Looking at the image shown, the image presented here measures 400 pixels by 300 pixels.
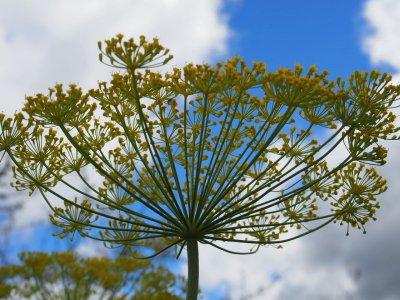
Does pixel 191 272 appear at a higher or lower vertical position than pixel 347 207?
lower

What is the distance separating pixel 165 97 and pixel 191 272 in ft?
9.25

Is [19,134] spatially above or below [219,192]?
above

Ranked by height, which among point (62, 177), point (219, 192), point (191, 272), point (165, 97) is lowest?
point (191, 272)

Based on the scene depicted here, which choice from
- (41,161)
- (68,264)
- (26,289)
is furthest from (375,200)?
(26,289)

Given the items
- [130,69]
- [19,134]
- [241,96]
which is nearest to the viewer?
[130,69]

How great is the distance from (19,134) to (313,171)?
16.7ft

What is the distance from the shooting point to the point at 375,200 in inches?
379

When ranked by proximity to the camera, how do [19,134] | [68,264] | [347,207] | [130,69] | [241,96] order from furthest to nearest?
[68,264], [347,207], [19,134], [241,96], [130,69]

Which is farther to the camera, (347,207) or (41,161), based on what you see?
(347,207)

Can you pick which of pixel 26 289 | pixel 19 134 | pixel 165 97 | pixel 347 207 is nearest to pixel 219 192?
pixel 165 97

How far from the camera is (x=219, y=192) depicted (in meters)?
8.30

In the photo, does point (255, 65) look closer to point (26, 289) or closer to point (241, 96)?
point (241, 96)

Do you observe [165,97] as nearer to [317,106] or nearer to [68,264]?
[317,106]

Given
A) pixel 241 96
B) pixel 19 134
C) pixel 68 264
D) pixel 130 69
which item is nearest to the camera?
pixel 130 69
